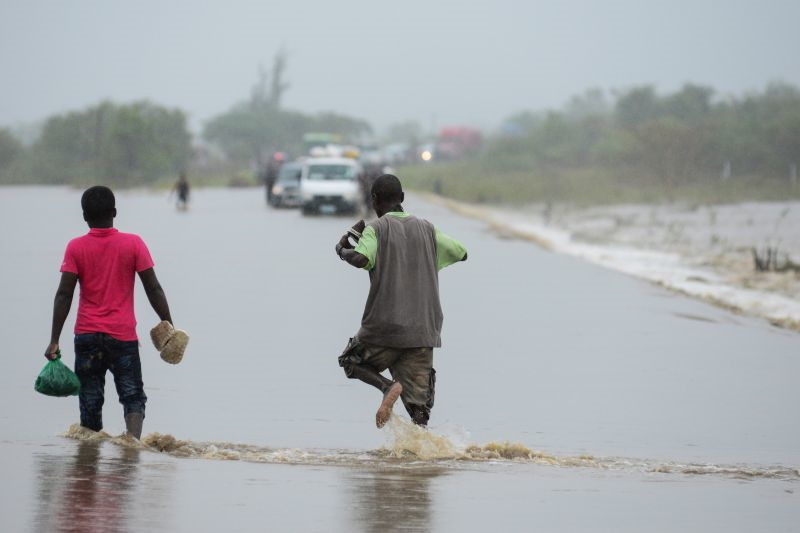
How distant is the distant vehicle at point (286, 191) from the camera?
183 ft

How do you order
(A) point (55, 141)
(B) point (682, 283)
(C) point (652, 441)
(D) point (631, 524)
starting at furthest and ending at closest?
(A) point (55, 141), (B) point (682, 283), (C) point (652, 441), (D) point (631, 524)

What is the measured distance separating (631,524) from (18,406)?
555cm

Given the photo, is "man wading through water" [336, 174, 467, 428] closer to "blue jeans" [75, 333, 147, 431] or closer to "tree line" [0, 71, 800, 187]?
"blue jeans" [75, 333, 147, 431]

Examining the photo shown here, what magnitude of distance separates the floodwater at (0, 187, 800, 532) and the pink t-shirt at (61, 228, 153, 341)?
0.74 m

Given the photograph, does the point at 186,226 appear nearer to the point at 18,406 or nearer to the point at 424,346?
the point at 18,406

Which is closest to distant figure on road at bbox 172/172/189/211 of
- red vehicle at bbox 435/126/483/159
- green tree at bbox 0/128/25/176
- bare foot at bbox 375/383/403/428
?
bare foot at bbox 375/383/403/428

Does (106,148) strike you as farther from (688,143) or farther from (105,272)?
(105,272)

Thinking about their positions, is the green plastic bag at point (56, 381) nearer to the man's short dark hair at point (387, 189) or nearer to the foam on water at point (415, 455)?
the foam on water at point (415, 455)

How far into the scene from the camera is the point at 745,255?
3391cm

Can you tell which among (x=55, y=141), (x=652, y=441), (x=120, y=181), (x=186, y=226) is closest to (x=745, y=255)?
(x=186, y=226)

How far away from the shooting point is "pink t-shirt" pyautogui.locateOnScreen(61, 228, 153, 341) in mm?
8594

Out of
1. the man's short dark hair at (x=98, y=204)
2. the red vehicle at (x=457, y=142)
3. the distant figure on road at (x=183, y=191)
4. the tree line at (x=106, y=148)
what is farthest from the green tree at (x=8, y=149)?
the man's short dark hair at (x=98, y=204)

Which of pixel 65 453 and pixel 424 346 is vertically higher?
pixel 424 346

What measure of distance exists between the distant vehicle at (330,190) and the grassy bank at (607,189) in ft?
46.5
